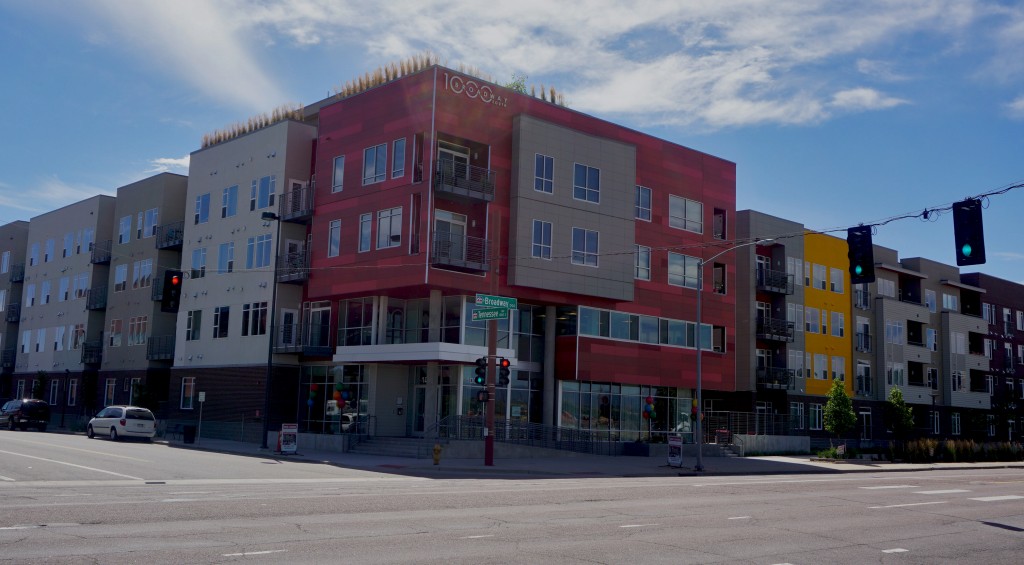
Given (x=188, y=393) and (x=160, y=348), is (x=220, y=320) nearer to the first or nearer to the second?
(x=188, y=393)

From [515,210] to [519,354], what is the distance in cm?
728

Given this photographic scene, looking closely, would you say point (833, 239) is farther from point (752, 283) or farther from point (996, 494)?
point (996, 494)

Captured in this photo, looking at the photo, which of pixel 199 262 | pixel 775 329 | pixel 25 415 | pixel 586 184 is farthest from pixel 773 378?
pixel 25 415

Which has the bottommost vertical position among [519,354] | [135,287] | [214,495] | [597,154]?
[214,495]

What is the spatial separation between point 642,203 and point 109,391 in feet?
121

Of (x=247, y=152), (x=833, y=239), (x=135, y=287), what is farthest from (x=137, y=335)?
(x=833, y=239)

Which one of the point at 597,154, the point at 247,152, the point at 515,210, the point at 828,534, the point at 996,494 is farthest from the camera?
the point at 247,152

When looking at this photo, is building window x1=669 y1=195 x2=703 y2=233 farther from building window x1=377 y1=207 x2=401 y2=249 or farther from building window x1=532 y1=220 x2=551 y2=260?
building window x1=377 y1=207 x2=401 y2=249

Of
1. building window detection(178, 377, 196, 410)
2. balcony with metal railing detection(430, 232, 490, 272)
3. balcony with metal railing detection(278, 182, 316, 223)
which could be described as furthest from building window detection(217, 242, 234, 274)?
balcony with metal railing detection(430, 232, 490, 272)

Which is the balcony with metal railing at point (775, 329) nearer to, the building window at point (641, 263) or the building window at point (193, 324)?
the building window at point (641, 263)

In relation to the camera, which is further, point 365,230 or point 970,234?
point 365,230

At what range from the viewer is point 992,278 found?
277 ft

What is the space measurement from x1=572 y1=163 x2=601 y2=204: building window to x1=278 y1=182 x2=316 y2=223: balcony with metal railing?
515 inches

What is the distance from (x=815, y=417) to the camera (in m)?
66.2
